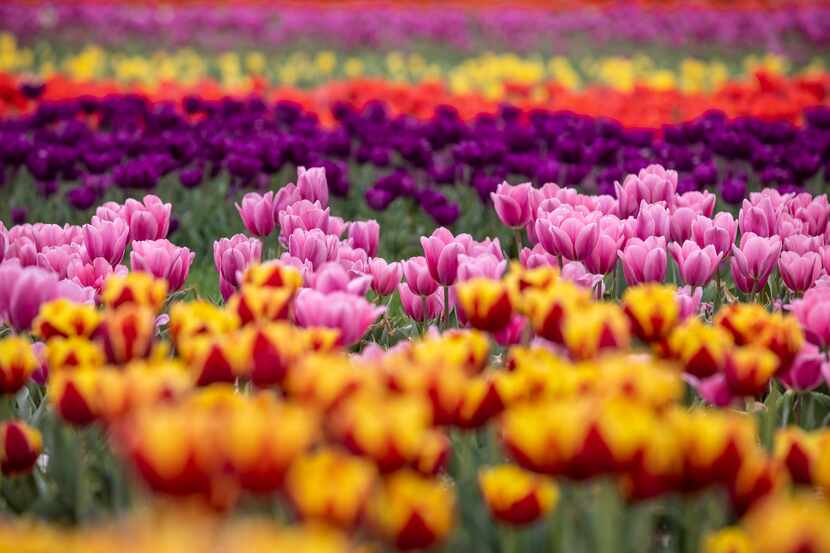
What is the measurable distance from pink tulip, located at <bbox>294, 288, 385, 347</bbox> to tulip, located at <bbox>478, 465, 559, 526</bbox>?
0.53 m

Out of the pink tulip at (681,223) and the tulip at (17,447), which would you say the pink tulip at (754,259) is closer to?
the pink tulip at (681,223)

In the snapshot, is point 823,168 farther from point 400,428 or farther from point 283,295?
point 400,428

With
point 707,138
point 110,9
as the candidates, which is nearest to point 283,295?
point 707,138

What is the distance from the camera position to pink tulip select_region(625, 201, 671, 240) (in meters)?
3.26

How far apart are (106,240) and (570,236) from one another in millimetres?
1319

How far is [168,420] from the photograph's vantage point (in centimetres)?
130

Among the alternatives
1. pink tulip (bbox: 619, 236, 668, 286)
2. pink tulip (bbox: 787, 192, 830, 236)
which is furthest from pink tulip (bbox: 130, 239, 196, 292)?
pink tulip (bbox: 787, 192, 830, 236)

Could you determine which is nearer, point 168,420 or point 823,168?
point 168,420

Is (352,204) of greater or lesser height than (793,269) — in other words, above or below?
below

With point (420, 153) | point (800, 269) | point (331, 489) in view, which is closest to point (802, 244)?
point (800, 269)

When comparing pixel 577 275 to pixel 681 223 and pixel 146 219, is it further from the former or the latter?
pixel 146 219

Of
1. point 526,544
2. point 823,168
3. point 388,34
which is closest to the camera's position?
point 526,544

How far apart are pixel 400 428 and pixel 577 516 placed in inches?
20.0

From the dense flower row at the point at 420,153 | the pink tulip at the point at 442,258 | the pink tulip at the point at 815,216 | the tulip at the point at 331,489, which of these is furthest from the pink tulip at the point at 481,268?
the dense flower row at the point at 420,153
